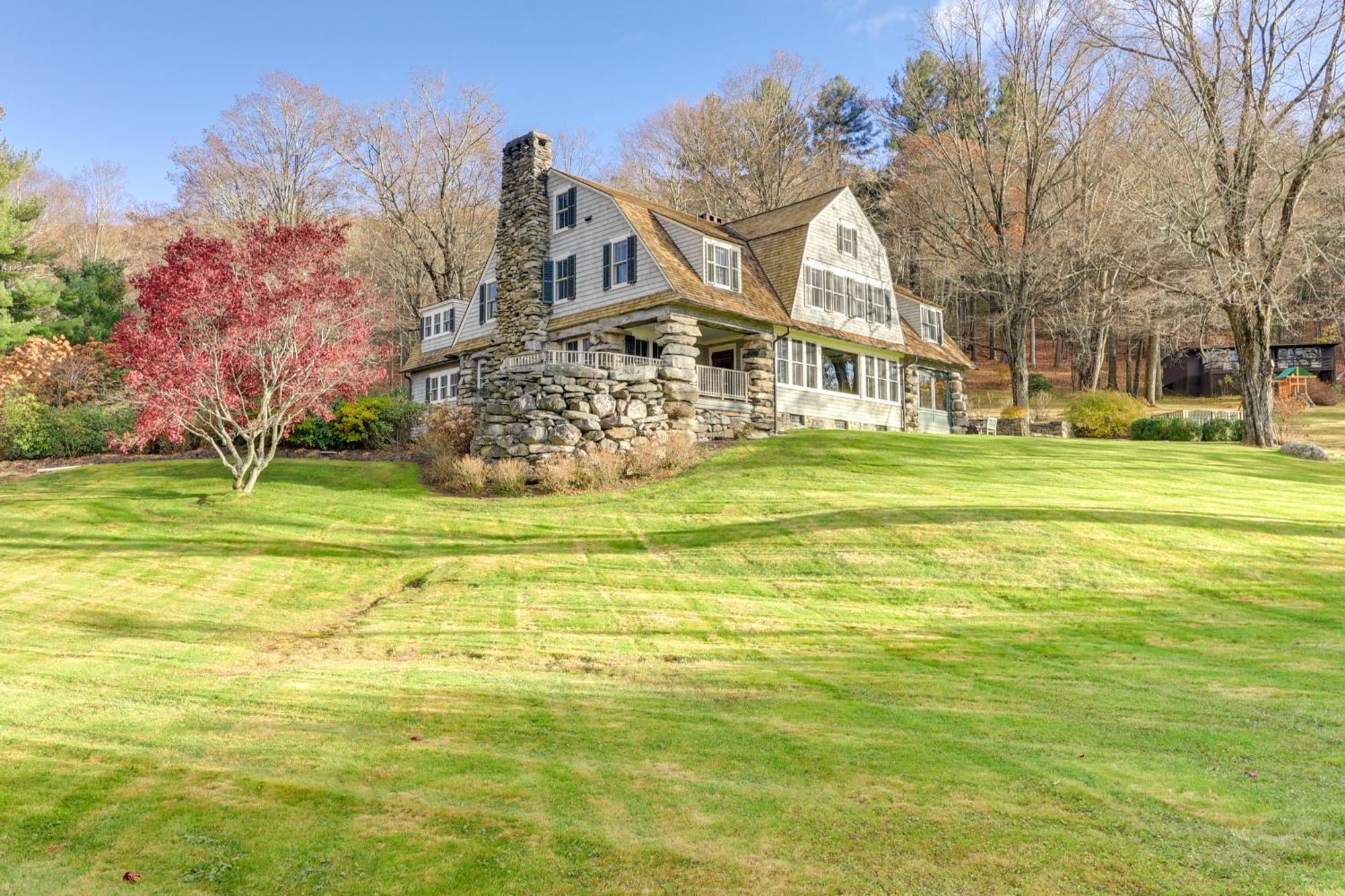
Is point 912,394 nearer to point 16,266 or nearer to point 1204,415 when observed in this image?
point 1204,415

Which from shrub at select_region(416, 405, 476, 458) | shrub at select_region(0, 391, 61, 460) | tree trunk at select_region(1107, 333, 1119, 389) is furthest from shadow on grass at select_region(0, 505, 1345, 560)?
tree trunk at select_region(1107, 333, 1119, 389)

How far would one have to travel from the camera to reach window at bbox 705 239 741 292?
23.4 meters

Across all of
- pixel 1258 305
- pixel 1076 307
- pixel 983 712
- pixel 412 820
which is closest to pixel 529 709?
pixel 412 820

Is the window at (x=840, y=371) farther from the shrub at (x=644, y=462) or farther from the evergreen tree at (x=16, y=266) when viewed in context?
the evergreen tree at (x=16, y=266)

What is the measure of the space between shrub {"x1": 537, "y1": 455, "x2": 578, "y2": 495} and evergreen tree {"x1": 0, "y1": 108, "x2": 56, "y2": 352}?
20436 mm

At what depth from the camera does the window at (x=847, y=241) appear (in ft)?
90.3

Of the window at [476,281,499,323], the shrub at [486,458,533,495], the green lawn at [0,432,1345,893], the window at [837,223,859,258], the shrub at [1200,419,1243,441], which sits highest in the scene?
the window at [837,223,859,258]

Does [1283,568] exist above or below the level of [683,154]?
below

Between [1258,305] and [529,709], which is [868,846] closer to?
[529,709]

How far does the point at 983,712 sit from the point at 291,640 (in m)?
6.88

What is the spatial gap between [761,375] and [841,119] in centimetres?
3226

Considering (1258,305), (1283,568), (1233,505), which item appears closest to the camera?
(1283,568)

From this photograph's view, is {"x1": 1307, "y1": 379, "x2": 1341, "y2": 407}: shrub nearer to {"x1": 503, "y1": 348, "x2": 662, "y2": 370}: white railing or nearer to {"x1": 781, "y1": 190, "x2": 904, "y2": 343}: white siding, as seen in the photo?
{"x1": 781, "y1": 190, "x2": 904, "y2": 343}: white siding

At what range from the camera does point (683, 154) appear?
44344 millimetres
